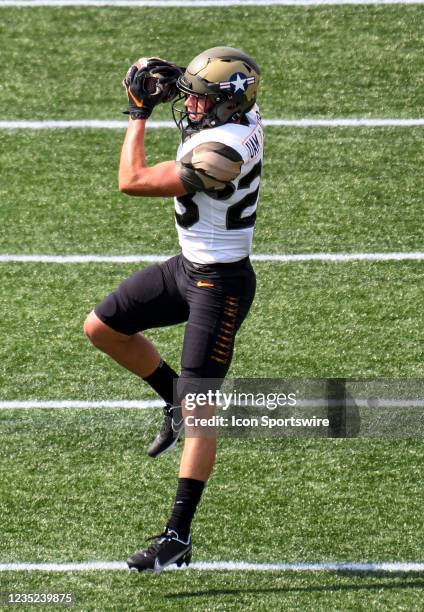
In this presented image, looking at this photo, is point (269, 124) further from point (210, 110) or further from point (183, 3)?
point (210, 110)

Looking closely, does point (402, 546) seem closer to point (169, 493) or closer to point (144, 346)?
point (169, 493)

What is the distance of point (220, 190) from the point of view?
5469 millimetres

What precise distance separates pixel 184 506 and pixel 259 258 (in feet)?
8.80

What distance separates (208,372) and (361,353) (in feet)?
A: 5.49

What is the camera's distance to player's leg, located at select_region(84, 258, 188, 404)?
5.77 m

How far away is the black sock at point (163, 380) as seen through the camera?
242 inches

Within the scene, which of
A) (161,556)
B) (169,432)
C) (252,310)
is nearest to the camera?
(161,556)

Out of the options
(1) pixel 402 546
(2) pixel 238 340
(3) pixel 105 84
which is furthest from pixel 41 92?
(1) pixel 402 546

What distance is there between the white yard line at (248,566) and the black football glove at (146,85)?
188 centimetres

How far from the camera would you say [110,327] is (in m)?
5.89

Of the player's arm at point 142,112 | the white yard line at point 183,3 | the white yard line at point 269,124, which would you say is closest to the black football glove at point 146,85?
the player's arm at point 142,112

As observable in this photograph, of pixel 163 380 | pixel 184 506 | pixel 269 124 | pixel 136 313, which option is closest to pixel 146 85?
pixel 136 313

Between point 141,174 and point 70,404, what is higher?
point 141,174

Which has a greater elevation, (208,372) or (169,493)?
(208,372)
